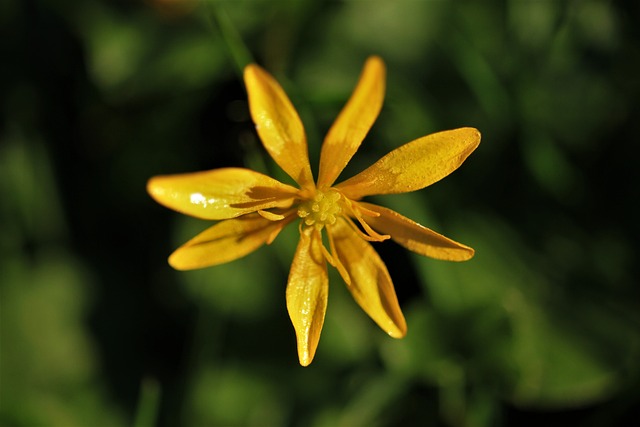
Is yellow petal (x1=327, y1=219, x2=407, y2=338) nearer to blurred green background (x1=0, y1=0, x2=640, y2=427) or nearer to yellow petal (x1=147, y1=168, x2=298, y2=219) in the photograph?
yellow petal (x1=147, y1=168, x2=298, y2=219)

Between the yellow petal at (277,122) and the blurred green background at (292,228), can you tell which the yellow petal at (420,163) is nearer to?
the yellow petal at (277,122)

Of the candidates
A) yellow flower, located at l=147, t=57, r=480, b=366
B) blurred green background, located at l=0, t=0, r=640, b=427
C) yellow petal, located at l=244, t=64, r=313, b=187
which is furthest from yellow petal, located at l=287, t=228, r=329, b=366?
blurred green background, located at l=0, t=0, r=640, b=427

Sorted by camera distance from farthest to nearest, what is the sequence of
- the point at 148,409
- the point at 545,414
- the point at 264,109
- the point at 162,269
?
1. the point at 162,269
2. the point at 545,414
3. the point at 148,409
4. the point at 264,109

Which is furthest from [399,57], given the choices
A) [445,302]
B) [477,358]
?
[477,358]

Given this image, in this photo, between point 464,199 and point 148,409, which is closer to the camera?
point 148,409

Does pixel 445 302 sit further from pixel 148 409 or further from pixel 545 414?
pixel 148 409
